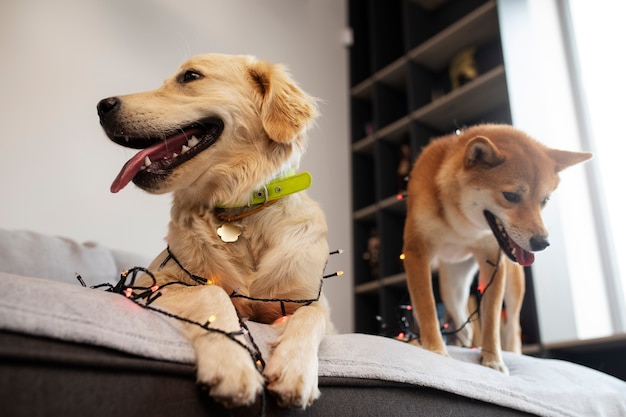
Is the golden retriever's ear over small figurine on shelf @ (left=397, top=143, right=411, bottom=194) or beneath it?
beneath

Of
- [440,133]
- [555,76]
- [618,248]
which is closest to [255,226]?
[618,248]

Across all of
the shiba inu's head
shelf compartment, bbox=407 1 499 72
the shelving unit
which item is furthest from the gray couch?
shelf compartment, bbox=407 1 499 72

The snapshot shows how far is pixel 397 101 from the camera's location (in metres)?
3.65

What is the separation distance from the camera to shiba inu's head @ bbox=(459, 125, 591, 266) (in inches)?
50.3

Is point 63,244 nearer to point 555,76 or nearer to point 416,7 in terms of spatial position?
point 555,76

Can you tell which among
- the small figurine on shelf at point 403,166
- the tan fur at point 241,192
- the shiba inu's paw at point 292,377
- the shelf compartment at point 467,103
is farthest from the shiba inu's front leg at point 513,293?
the small figurine on shelf at point 403,166

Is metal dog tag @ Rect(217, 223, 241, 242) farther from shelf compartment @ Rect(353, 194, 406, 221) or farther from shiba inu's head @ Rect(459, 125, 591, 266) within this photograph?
shelf compartment @ Rect(353, 194, 406, 221)

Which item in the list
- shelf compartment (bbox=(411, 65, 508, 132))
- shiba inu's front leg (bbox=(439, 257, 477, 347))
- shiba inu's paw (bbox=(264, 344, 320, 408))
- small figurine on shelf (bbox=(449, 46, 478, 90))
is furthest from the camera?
small figurine on shelf (bbox=(449, 46, 478, 90))

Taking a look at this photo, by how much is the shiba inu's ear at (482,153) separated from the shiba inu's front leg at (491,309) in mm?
285

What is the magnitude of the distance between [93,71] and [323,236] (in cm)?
180

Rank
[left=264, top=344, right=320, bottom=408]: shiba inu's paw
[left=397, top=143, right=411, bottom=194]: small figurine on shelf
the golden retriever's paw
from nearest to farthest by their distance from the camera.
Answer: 1. [left=264, top=344, right=320, bottom=408]: shiba inu's paw
2. the golden retriever's paw
3. [left=397, top=143, right=411, bottom=194]: small figurine on shelf

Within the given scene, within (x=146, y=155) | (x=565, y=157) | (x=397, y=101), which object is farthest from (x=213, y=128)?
(x=397, y=101)

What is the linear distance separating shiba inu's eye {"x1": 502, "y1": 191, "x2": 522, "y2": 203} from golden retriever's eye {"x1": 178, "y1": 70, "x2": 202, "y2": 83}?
0.84m

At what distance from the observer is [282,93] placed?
1149 mm
